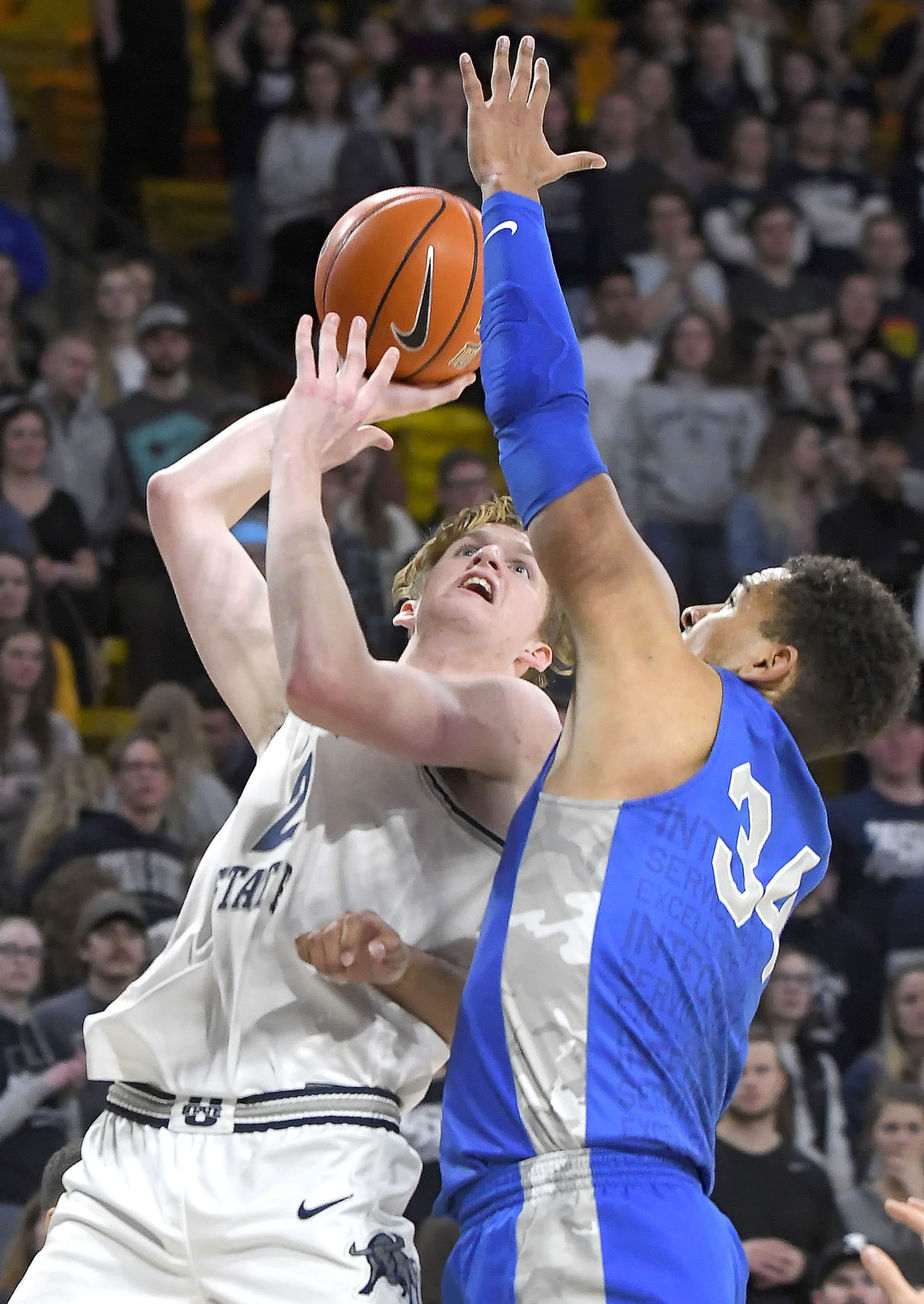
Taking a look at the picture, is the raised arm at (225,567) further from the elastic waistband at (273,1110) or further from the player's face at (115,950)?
the player's face at (115,950)

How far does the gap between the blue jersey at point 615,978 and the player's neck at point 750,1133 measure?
119 inches

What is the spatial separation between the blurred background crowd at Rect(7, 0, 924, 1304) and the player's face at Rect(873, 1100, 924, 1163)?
0.5 inches

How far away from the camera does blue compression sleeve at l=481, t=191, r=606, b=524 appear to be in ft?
8.65

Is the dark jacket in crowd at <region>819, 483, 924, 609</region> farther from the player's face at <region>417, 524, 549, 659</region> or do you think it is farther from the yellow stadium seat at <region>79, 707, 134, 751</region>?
the player's face at <region>417, 524, 549, 659</region>


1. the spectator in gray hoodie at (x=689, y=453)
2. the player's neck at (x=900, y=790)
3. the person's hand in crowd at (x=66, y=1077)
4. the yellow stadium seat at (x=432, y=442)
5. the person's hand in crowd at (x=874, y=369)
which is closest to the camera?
the person's hand in crowd at (x=66, y=1077)

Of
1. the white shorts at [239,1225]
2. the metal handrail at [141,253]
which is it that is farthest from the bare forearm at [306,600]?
the metal handrail at [141,253]

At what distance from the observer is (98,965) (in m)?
5.62

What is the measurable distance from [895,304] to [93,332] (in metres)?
4.26

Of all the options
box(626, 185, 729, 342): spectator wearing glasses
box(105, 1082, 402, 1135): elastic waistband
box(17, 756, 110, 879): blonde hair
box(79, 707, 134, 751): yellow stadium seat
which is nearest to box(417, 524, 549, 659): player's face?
box(105, 1082, 402, 1135): elastic waistband

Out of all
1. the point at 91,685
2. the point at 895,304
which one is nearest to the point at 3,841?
the point at 91,685

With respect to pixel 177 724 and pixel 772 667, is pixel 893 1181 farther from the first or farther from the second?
pixel 772 667

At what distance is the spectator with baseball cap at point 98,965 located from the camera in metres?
5.48

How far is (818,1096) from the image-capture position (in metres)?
5.91

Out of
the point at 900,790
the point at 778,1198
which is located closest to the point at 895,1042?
the point at 778,1198
